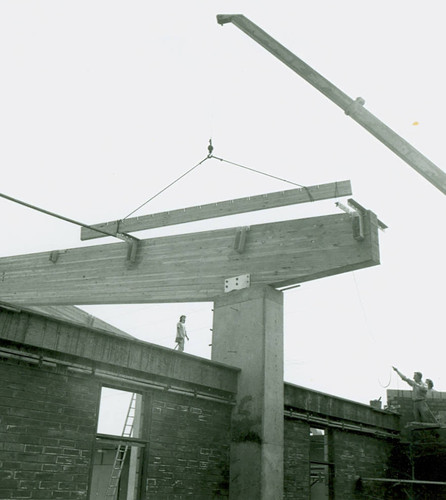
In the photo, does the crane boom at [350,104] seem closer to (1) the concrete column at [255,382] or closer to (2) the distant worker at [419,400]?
(1) the concrete column at [255,382]

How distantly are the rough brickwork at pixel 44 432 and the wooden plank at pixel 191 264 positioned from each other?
493 cm

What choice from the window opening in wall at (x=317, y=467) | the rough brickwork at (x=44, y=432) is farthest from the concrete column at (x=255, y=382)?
the window opening in wall at (x=317, y=467)

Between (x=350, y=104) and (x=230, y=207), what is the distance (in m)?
3.69

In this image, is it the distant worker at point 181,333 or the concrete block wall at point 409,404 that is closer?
the concrete block wall at point 409,404

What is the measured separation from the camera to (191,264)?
45.3 ft

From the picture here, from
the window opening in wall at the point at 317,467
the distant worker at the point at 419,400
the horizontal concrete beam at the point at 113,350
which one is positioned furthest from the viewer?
the window opening in wall at the point at 317,467

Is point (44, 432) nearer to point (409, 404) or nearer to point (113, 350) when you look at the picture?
point (113, 350)

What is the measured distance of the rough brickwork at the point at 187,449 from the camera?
991 cm

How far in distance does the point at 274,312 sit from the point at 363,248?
7.53ft

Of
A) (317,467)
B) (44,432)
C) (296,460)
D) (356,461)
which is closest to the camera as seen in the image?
(44,432)

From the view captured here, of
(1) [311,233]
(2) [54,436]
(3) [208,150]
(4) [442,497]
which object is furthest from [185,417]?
(4) [442,497]

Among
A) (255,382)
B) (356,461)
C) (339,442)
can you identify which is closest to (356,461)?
(356,461)

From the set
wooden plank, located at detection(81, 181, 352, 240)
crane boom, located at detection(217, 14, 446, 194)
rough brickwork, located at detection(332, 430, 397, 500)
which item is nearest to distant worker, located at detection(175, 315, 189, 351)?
wooden plank, located at detection(81, 181, 352, 240)

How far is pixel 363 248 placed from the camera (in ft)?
38.2
